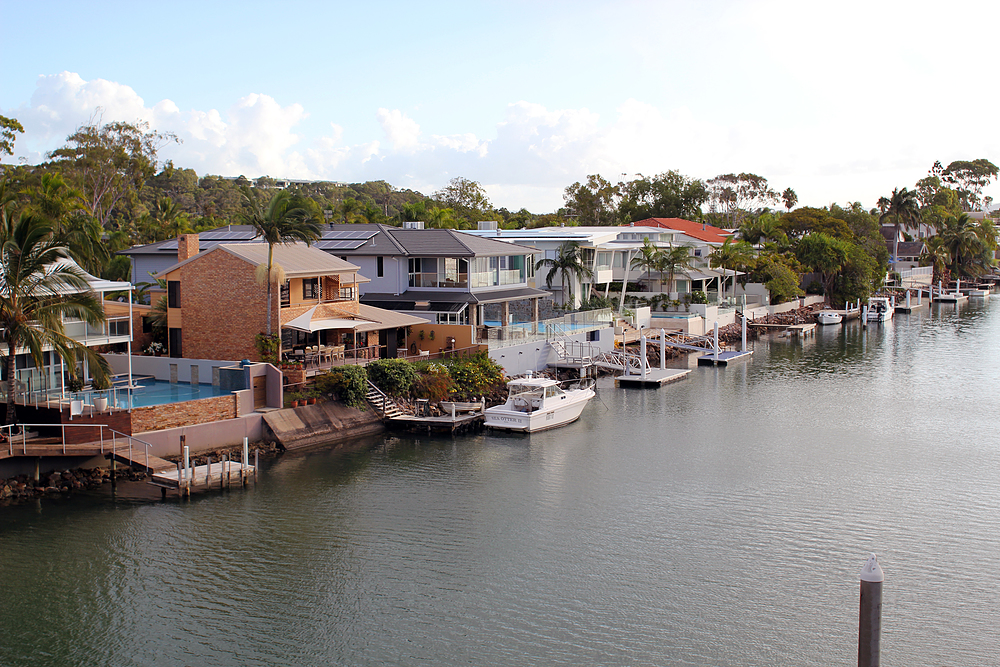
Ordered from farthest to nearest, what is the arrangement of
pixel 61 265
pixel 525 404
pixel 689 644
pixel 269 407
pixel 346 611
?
pixel 525 404 → pixel 269 407 → pixel 61 265 → pixel 346 611 → pixel 689 644

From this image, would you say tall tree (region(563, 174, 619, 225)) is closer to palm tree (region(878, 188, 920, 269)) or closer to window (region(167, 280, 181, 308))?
palm tree (region(878, 188, 920, 269))

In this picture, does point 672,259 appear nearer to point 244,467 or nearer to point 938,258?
point 244,467

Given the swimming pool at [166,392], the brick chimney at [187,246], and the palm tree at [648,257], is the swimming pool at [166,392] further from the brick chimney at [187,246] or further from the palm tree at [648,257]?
the palm tree at [648,257]

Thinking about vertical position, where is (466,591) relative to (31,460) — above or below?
below

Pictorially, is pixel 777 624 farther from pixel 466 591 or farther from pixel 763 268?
pixel 763 268

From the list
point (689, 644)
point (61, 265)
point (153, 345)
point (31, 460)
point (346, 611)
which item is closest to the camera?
point (689, 644)

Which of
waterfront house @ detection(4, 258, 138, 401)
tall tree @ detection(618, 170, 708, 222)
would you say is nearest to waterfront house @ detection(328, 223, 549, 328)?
waterfront house @ detection(4, 258, 138, 401)

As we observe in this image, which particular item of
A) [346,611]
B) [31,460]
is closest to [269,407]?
[31,460]
